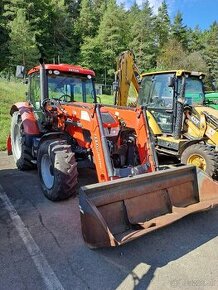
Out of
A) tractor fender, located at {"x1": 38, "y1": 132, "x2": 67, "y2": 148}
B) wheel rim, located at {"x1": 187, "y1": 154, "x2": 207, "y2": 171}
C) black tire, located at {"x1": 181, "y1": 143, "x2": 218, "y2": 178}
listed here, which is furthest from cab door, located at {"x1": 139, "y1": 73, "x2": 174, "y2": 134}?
tractor fender, located at {"x1": 38, "y1": 132, "x2": 67, "y2": 148}

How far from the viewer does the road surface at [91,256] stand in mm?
3248

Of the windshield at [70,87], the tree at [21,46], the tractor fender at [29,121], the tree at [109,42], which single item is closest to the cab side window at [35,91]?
the tractor fender at [29,121]

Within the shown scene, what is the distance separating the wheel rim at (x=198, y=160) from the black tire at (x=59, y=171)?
2.80 meters

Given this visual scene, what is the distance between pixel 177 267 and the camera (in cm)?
351

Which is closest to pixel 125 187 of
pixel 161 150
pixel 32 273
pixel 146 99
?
pixel 32 273

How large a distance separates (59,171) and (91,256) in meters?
1.63

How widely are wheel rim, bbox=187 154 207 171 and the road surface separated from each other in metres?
1.67

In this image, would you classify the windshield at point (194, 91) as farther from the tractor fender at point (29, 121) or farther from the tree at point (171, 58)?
the tree at point (171, 58)

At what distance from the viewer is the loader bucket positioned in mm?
3600

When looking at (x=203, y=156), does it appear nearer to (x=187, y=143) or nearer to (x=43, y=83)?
(x=187, y=143)

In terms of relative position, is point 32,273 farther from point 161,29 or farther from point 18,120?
point 161,29

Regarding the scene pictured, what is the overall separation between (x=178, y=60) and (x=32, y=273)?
47.6 meters

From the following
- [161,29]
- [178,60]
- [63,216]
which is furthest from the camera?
[161,29]

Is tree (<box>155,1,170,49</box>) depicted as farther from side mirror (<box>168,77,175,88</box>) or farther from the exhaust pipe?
the exhaust pipe
